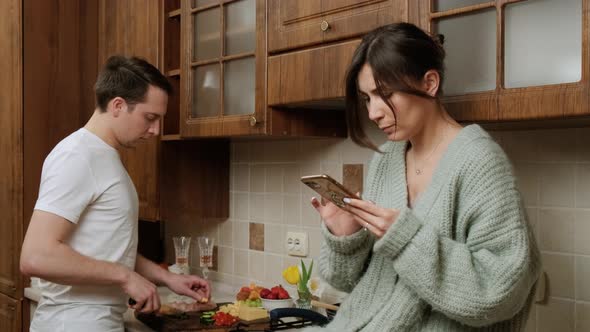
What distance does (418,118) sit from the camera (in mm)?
1243

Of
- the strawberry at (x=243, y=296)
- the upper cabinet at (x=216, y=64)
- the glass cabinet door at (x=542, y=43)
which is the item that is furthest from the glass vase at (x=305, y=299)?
the glass cabinet door at (x=542, y=43)

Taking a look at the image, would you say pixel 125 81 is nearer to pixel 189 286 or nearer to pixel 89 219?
pixel 89 219

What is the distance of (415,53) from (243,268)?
1.52m

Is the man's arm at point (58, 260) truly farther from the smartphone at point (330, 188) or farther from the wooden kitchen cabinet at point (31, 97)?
the wooden kitchen cabinet at point (31, 97)

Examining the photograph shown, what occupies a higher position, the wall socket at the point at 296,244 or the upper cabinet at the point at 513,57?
the upper cabinet at the point at 513,57

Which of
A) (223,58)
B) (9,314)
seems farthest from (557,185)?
(9,314)

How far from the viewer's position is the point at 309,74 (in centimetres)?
168

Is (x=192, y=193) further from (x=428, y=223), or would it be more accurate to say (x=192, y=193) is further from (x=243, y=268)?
(x=428, y=223)

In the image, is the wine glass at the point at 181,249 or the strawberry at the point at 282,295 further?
the wine glass at the point at 181,249

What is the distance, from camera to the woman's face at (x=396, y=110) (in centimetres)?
122

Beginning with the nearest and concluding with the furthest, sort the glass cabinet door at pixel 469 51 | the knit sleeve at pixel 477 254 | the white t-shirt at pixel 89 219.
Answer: the knit sleeve at pixel 477 254 → the glass cabinet door at pixel 469 51 → the white t-shirt at pixel 89 219

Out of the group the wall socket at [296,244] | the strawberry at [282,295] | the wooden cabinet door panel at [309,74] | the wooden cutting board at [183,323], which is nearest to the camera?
the wooden cabinet door panel at [309,74]

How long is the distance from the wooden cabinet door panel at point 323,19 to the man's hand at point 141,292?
2.51ft

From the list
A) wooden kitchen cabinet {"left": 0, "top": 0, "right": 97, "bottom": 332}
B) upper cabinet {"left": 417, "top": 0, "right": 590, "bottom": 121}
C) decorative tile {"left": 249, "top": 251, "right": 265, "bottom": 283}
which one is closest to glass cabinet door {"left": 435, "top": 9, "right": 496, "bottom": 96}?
upper cabinet {"left": 417, "top": 0, "right": 590, "bottom": 121}
